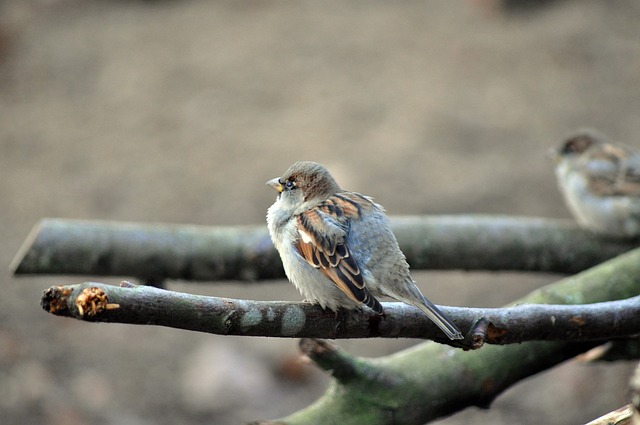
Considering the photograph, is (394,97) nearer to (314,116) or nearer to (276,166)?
(314,116)

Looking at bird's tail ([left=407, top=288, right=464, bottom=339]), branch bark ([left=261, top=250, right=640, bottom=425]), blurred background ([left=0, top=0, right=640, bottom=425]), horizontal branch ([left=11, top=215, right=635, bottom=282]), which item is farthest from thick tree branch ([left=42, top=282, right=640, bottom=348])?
blurred background ([left=0, top=0, right=640, bottom=425])

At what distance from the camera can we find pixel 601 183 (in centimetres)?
670

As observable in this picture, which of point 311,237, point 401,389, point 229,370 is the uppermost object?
point 311,237

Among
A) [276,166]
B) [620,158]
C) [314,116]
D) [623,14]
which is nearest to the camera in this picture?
[620,158]

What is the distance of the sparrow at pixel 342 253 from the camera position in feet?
11.2

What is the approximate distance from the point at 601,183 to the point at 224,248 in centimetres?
328

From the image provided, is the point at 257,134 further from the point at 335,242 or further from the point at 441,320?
the point at 441,320

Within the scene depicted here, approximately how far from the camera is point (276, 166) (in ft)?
32.1

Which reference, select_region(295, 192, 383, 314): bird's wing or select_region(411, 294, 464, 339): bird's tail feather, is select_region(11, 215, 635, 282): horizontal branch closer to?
select_region(295, 192, 383, 314): bird's wing

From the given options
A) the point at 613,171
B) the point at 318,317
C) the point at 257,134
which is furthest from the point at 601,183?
the point at 257,134

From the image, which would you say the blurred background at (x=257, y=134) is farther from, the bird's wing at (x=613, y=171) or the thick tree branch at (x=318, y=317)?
the thick tree branch at (x=318, y=317)

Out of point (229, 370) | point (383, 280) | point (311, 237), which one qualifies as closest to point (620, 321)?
point (383, 280)

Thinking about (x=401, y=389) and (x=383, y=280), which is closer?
(x=383, y=280)

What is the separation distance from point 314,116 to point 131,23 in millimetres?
3822
